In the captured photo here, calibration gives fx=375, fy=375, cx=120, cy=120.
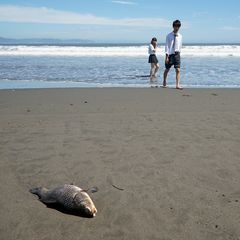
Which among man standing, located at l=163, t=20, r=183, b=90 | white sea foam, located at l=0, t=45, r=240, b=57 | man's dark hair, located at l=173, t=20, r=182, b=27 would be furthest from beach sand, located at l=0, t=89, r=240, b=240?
white sea foam, located at l=0, t=45, r=240, b=57

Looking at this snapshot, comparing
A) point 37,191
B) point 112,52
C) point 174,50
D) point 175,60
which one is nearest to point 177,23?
point 174,50

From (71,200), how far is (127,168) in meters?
1.12

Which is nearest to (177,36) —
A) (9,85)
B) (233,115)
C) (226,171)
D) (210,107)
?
(210,107)

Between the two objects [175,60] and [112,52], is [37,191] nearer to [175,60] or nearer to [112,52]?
[175,60]

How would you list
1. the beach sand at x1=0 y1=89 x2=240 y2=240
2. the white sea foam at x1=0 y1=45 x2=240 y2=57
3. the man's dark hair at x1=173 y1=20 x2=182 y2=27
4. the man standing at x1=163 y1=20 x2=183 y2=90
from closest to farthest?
the beach sand at x1=0 y1=89 x2=240 y2=240 → the man's dark hair at x1=173 y1=20 x2=182 y2=27 → the man standing at x1=163 y1=20 x2=183 y2=90 → the white sea foam at x1=0 y1=45 x2=240 y2=57

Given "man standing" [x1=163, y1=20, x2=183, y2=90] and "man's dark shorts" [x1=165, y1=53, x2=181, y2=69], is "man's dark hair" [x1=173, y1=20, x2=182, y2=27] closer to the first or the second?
"man standing" [x1=163, y1=20, x2=183, y2=90]

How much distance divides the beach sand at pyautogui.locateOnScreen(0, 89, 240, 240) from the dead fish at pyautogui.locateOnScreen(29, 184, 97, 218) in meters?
0.06

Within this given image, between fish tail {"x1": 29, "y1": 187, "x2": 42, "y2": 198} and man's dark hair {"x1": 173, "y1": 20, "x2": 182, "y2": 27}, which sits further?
man's dark hair {"x1": 173, "y1": 20, "x2": 182, "y2": 27}

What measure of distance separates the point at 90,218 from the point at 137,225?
38cm

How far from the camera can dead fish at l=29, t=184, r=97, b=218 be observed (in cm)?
296

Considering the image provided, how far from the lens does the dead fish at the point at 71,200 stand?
296 centimetres

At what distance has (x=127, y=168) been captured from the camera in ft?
13.2

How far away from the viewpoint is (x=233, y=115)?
21.7 feet

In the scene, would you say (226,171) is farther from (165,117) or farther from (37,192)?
(165,117)
